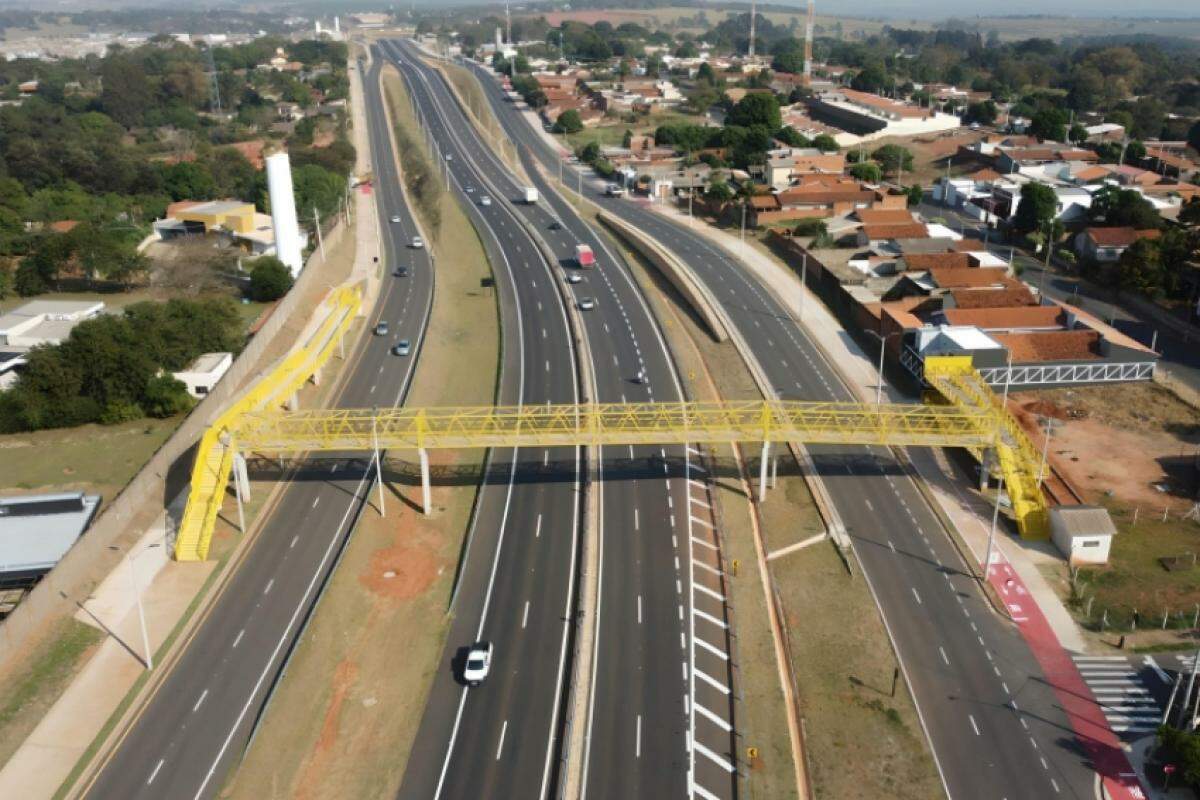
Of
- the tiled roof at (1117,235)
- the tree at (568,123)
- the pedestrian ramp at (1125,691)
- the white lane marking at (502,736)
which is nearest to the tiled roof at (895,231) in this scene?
the tiled roof at (1117,235)

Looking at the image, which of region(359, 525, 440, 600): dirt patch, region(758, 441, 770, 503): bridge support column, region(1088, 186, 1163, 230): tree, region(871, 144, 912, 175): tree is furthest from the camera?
region(871, 144, 912, 175): tree

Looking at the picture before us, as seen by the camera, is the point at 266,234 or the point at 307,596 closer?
the point at 307,596

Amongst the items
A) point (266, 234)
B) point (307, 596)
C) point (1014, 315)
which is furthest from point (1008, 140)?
point (307, 596)

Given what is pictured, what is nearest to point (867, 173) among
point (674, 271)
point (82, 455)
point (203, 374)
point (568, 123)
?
point (674, 271)

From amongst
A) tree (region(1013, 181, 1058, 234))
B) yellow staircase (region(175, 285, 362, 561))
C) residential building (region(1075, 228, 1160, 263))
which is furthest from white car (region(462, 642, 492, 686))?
tree (region(1013, 181, 1058, 234))

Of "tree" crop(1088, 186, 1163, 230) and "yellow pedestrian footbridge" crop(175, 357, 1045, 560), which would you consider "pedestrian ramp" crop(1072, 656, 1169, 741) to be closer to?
"yellow pedestrian footbridge" crop(175, 357, 1045, 560)

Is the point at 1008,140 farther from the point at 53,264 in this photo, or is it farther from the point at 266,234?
the point at 53,264
